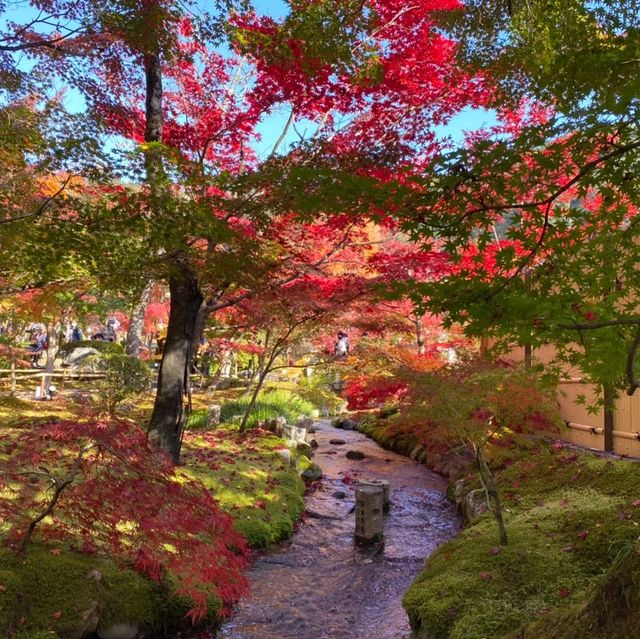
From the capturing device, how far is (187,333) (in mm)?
7227

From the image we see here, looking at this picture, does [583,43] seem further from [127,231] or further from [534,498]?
[534,498]

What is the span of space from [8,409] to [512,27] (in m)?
11.6

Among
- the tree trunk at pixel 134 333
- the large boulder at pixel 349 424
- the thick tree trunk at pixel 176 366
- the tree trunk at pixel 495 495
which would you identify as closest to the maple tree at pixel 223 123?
the thick tree trunk at pixel 176 366

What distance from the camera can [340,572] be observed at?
571cm

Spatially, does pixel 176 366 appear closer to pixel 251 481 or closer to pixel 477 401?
pixel 251 481

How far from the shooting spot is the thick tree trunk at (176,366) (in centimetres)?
692

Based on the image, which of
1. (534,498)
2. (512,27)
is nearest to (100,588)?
(534,498)

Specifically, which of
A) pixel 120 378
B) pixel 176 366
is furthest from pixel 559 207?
pixel 120 378

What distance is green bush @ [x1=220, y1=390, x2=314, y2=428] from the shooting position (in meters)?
12.1

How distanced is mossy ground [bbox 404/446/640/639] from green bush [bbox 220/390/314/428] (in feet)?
23.4

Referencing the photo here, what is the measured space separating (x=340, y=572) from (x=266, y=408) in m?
7.44

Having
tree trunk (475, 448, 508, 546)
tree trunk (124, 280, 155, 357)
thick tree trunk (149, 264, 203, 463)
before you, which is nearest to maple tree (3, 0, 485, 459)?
thick tree trunk (149, 264, 203, 463)

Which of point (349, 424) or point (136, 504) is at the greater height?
point (136, 504)

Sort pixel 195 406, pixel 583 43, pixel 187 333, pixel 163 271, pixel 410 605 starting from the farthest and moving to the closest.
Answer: pixel 195 406 < pixel 187 333 < pixel 163 271 < pixel 410 605 < pixel 583 43
